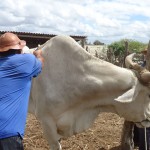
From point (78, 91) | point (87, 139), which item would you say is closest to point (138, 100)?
point (78, 91)

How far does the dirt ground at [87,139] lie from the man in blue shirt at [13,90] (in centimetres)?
285

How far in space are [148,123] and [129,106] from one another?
40 centimetres

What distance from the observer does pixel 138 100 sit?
4.99m

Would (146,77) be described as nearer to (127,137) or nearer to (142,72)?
(142,72)

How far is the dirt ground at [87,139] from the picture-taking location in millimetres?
6340

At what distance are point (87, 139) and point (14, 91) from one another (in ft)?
11.4

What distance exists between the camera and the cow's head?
483 centimetres

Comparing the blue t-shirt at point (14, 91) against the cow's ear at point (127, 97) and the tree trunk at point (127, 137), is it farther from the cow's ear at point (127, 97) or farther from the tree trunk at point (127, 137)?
the tree trunk at point (127, 137)

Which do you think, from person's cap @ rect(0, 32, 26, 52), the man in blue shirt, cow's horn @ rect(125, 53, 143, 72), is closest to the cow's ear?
cow's horn @ rect(125, 53, 143, 72)

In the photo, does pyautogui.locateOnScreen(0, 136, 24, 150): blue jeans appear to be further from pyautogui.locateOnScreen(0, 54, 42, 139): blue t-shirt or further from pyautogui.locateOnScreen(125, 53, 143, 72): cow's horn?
pyautogui.locateOnScreen(125, 53, 143, 72): cow's horn

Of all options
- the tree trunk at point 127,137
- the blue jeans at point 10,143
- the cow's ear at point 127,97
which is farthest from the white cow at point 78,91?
the blue jeans at point 10,143

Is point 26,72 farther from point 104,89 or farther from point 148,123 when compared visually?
point 148,123

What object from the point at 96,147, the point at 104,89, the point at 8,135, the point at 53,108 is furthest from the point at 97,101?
the point at 8,135

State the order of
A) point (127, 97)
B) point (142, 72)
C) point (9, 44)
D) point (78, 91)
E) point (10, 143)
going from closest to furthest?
point (10, 143), point (9, 44), point (127, 97), point (142, 72), point (78, 91)
